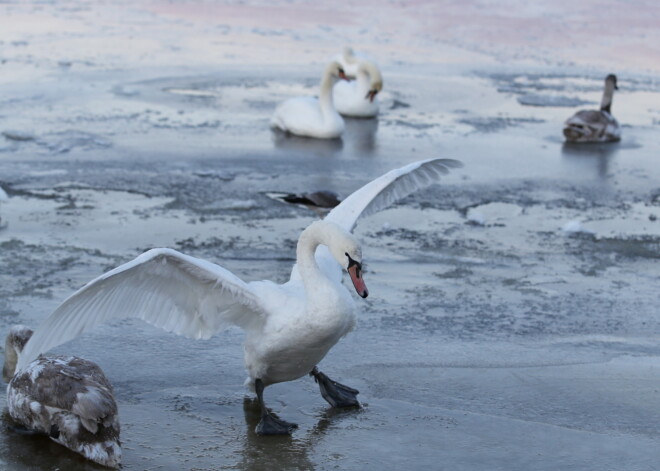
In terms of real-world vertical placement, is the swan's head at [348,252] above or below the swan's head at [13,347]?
above

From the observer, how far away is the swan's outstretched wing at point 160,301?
4.85 metres

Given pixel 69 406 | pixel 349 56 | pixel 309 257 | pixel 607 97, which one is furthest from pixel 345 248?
pixel 349 56

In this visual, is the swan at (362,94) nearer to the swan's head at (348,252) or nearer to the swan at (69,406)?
the swan's head at (348,252)

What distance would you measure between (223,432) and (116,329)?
148 cm

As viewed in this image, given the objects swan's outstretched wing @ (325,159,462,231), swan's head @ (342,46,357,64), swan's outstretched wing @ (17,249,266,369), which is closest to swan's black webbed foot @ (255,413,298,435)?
swan's outstretched wing @ (17,249,266,369)

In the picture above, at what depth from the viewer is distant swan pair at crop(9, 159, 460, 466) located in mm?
4590

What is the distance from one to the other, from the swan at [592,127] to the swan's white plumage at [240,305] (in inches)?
311

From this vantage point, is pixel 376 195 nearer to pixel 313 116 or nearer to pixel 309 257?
pixel 309 257

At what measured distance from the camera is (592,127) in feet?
41.5

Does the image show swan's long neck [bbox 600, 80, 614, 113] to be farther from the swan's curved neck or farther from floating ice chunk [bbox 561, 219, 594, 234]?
the swan's curved neck

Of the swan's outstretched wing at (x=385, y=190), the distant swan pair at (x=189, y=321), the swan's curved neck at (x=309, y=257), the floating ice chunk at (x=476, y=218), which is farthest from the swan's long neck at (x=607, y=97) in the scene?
the swan's curved neck at (x=309, y=257)

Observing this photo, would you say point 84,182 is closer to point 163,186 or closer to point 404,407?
point 163,186

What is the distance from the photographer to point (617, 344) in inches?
247

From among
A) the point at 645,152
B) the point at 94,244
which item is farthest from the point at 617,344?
the point at 645,152
